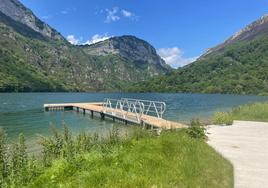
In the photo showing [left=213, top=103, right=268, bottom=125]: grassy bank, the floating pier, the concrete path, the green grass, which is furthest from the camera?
[left=213, top=103, right=268, bottom=125]: grassy bank

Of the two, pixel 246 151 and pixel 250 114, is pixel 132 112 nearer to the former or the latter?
pixel 250 114

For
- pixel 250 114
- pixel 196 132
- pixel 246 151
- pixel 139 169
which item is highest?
pixel 139 169

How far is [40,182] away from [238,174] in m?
6.77

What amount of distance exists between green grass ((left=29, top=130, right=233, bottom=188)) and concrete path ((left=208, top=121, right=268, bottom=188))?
54cm

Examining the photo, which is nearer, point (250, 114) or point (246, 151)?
point (246, 151)

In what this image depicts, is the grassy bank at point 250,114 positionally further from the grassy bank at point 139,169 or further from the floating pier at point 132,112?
the grassy bank at point 139,169

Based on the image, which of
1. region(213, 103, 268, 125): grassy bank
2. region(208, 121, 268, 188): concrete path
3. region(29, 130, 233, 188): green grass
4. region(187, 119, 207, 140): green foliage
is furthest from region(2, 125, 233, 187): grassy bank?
region(213, 103, 268, 125): grassy bank

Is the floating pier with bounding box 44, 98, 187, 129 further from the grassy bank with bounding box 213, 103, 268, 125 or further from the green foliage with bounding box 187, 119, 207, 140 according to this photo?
the grassy bank with bounding box 213, 103, 268, 125

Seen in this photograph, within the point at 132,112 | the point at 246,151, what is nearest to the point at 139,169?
the point at 246,151

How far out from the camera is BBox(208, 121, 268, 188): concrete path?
10970mm

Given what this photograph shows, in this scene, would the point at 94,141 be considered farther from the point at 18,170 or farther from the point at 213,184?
the point at 213,184

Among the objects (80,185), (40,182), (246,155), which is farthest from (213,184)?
(246,155)

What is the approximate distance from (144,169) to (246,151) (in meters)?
8.32

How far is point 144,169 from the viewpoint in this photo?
972cm
